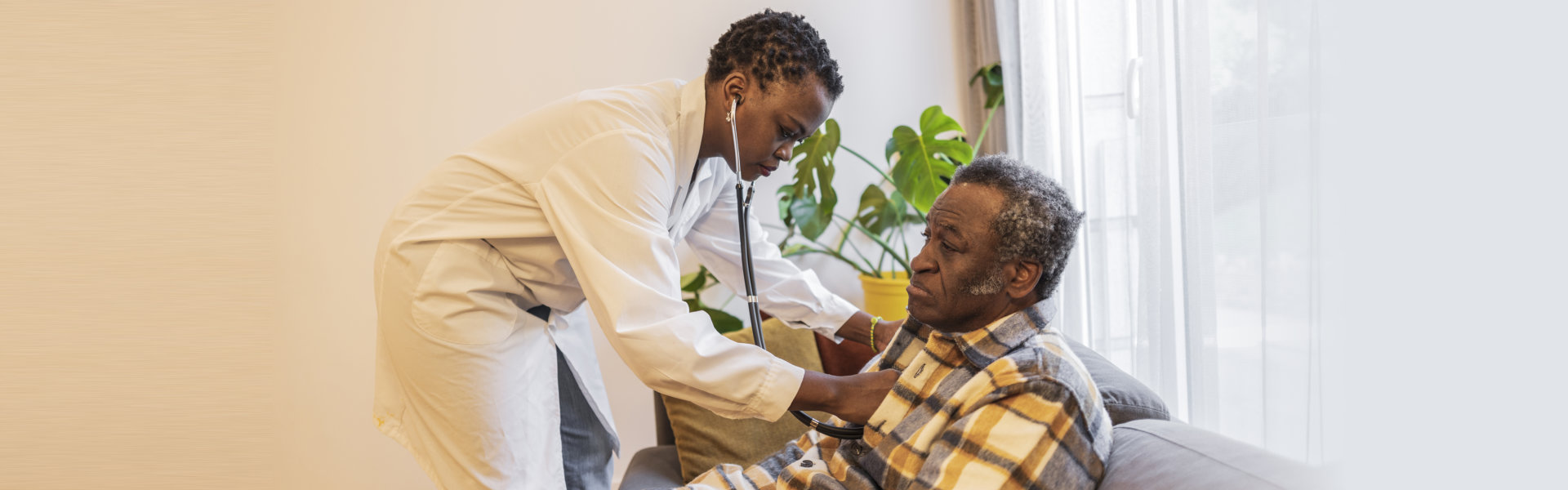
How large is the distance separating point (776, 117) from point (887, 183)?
1712 mm

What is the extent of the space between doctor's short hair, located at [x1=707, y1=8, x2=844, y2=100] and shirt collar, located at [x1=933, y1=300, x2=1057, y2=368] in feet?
1.36

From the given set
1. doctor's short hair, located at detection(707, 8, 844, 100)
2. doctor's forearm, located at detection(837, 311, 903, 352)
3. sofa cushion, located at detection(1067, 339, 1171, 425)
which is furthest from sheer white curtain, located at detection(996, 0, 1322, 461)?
doctor's short hair, located at detection(707, 8, 844, 100)

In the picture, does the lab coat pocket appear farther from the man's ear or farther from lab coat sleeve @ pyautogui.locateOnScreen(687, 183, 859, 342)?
the man's ear

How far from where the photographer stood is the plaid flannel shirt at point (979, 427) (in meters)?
1.01

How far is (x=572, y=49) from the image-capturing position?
2742 millimetres

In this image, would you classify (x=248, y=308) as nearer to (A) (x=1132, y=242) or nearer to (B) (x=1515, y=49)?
(A) (x=1132, y=242)

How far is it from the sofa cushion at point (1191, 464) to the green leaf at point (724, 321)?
158 centimetres

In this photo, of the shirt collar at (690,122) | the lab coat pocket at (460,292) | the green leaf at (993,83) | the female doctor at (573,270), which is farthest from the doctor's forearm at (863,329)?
the green leaf at (993,83)

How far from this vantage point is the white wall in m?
2.67

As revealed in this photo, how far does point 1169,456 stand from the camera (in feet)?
3.21

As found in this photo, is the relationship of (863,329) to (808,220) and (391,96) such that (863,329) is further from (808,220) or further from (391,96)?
(391,96)

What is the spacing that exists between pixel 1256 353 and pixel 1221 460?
52 cm

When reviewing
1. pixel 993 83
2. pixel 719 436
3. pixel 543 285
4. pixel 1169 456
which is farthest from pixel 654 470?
pixel 993 83

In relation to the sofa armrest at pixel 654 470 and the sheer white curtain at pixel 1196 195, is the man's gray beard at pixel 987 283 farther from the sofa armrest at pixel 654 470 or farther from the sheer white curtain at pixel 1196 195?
the sofa armrest at pixel 654 470
